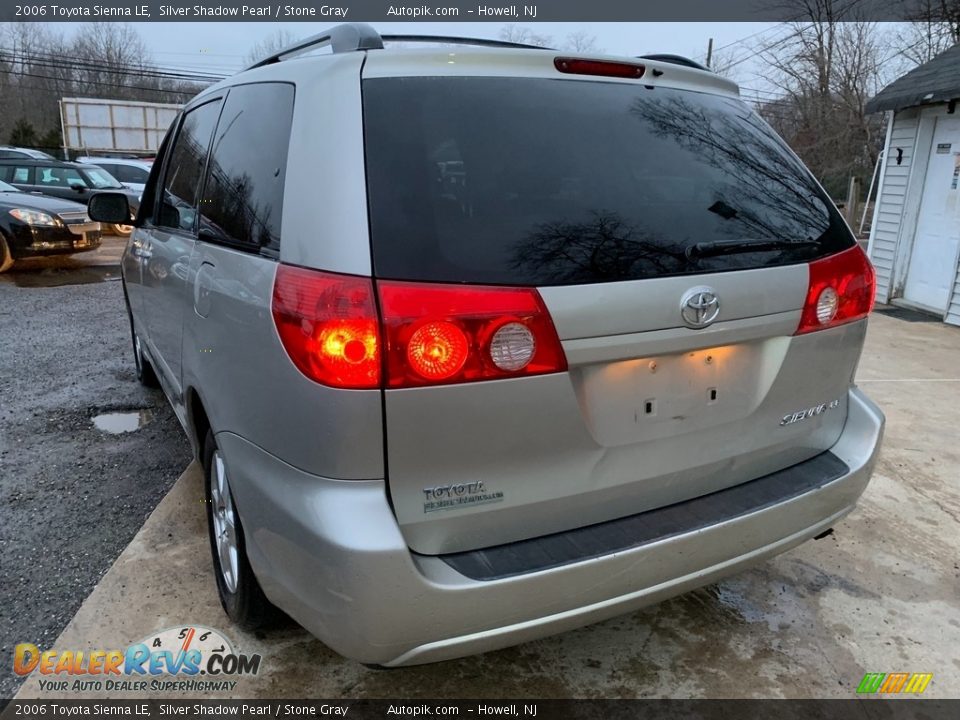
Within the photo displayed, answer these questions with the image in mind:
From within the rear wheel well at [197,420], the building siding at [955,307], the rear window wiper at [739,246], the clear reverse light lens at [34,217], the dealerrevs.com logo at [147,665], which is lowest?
the dealerrevs.com logo at [147,665]

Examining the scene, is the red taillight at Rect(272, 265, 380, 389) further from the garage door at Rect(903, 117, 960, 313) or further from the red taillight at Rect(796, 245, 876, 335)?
the garage door at Rect(903, 117, 960, 313)

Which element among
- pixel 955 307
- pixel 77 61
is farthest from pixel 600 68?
pixel 77 61

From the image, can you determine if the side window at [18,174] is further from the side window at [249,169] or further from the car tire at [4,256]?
the side window at [249,169]

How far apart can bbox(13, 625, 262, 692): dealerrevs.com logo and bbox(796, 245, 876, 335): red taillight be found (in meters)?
2.07

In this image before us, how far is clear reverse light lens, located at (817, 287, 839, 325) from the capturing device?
2098mm

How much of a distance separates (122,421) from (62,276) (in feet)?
24.8

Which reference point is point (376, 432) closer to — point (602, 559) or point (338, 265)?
point (338, 265)

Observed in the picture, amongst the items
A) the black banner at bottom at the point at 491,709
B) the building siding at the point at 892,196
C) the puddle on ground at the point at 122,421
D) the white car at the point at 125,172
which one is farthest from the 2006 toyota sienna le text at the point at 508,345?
the white car at the point at 125,172

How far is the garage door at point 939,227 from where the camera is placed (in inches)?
320

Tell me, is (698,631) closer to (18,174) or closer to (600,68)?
(600,68)

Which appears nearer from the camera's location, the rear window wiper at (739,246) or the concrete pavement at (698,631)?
the rear window wiper at (739,246)

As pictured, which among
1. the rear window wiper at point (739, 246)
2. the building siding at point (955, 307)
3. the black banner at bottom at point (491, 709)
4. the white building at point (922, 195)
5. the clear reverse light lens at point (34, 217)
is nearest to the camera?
the rear window wiper at point (739, 246)

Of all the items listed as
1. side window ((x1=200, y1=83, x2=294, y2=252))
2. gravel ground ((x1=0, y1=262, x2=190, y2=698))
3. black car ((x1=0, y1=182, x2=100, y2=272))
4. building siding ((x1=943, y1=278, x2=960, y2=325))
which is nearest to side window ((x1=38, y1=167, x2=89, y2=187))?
black car ((x1=0, y1=182, x2=100, y2=272))

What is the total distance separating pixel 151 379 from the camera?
509 centimetres
